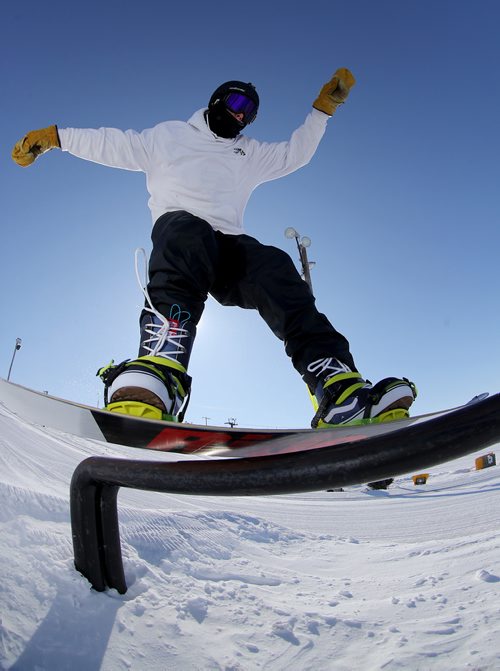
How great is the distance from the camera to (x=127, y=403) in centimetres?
106

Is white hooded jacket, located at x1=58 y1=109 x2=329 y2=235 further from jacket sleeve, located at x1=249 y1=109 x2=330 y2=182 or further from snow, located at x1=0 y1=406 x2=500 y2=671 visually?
snow, located at x1=0 y1=406 x2=500 y2=671

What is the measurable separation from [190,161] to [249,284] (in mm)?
778

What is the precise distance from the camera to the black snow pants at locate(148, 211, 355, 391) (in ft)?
4.57

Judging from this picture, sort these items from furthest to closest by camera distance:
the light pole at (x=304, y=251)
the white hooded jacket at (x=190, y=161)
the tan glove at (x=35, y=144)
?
the light pole at (x=304, y=251)
the tan glove at (x=35, y=144)
the white hooded jacket at (x=190, y=161)

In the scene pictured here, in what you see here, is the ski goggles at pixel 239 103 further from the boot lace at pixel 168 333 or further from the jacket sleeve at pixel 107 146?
the boot lace at pixel 168 333

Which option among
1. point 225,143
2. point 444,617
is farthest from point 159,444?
point 225,143

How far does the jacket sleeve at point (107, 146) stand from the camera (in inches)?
76.4

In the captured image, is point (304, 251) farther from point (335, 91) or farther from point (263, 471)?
point (263, 471)

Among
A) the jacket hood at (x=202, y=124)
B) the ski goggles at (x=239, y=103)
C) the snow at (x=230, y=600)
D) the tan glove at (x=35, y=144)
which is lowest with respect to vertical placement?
the snow at (x=230, y=600)

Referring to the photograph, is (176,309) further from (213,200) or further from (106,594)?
(106,594)

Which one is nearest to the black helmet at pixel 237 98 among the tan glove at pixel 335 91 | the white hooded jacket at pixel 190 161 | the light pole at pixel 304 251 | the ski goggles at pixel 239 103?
the ski goggles at pixel 239 103

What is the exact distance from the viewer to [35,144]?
194 cm

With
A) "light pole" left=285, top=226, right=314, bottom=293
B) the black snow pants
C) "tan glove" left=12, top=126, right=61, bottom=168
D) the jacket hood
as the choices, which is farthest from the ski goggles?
"light pole" left=285, top=226, right=314, bottom=293

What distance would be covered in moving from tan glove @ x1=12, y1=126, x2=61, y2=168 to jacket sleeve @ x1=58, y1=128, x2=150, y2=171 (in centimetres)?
4
